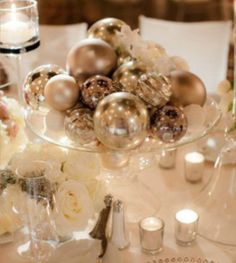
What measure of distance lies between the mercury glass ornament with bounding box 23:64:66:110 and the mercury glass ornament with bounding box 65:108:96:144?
124 mm

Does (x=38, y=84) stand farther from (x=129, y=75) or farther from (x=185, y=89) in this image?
(x=185, y=89)

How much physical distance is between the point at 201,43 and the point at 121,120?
1.25 m

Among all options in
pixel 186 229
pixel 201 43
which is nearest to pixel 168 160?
pixel 186 229

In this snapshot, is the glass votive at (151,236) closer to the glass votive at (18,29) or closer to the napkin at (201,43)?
the glass votive at (18,29)

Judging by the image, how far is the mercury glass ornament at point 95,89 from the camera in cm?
117

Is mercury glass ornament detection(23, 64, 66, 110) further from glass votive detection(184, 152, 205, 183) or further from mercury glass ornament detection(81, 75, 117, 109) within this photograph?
glass votive detection(184, 152, 205, 183)

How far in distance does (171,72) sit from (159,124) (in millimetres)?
142

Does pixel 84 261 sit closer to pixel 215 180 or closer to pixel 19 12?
pixel 215 180

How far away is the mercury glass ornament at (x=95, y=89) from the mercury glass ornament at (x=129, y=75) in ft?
0.09

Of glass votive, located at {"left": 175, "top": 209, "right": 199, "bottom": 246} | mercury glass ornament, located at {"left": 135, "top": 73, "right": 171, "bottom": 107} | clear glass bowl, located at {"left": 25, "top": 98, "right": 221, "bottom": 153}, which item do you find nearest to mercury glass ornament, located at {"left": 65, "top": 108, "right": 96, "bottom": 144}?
clear glass bowl, located at {"left": 25, "top": 98, "right": 221, "bottom": 153}

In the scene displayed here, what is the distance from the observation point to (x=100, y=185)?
1.19 m

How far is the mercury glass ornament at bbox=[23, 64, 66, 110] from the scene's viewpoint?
1.27 m

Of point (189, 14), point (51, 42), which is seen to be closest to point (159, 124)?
point (51, 42)

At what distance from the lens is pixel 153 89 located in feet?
3.77
